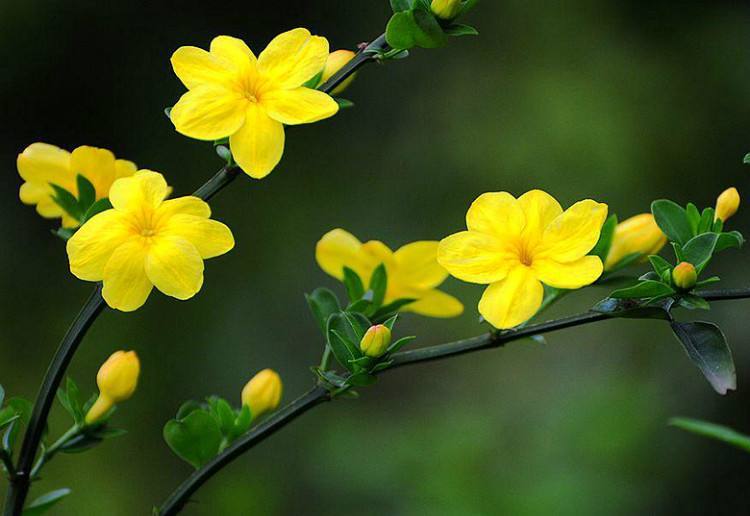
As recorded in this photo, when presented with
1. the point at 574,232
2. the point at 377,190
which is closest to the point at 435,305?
the point at 574,232

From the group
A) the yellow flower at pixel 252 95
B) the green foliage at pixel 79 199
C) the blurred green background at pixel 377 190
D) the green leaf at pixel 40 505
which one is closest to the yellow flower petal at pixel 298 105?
the yellow flower at pixel 252 95

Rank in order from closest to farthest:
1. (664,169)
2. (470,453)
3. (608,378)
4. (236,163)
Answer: (236,163)
(470,453)
(608,378)
(664,169)

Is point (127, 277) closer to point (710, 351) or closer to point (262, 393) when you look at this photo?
point (262, 393)

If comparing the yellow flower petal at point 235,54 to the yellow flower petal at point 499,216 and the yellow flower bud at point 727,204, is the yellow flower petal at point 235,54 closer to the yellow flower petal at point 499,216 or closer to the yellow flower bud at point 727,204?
the yellow flower petal at point 499,216

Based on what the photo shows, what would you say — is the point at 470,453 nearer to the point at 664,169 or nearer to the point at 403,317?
the point at 403,317

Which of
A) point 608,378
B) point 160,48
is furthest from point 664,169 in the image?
point 160,48

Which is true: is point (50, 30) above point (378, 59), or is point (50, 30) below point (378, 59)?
above
